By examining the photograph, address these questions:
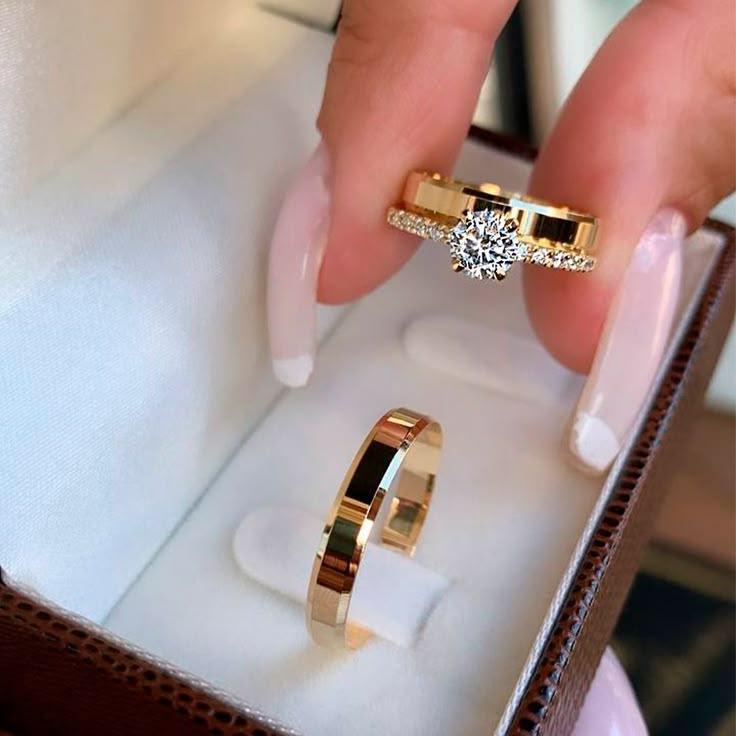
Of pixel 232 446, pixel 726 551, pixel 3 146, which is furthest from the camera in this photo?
pixel 726 551

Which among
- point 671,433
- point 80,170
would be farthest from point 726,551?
point 80,170

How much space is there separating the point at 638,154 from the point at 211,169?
23 cm

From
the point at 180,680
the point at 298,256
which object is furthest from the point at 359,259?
the point at 180,680

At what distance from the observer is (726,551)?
772 millimetres

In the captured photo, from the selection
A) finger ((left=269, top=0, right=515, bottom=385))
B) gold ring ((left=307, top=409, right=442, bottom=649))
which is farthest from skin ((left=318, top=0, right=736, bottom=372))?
gold ring ((left=307, top=409, right=442, bottom=649))

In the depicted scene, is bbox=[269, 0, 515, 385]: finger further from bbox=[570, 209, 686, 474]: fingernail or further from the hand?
bbox=[570, 209, 686, 474]: fingernail

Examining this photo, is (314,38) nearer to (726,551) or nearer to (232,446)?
(232,446)

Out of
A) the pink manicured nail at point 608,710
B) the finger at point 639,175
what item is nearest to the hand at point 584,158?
the finger at point 639,175

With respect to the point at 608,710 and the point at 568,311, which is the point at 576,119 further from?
the point at 608,710

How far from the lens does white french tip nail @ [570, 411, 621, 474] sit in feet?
1.83

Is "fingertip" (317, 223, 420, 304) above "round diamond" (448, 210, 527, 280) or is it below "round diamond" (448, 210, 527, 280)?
above

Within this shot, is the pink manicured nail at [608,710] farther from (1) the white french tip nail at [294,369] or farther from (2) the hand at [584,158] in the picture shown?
(1) the white french tip nail at [294,369]

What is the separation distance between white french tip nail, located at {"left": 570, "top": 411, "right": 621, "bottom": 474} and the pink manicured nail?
0.10m

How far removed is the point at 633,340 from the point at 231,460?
232 mm
